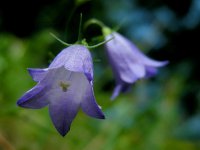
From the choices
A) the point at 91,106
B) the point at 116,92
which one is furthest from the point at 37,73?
the point at 116,92

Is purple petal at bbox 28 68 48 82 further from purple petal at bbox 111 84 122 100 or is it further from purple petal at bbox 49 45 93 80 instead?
purple petal at bbox 111 84 122 100

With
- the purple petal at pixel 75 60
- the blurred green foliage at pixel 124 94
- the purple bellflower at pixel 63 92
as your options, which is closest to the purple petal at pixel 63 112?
the purple bellflower at pixel 63 92

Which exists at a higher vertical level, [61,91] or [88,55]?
[88,55]

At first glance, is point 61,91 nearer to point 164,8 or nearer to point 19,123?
point 19,123

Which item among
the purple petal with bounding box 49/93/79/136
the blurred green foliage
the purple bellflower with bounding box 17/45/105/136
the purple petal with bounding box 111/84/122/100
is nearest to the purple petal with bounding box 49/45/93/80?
the purple bellflower with bounding box 17/45/105/136

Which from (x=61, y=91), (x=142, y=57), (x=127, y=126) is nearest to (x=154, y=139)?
(x=127, y=126)

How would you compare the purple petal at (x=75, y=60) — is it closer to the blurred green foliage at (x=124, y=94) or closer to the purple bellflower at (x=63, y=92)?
the purple bellflower at (x=63, y=92)
